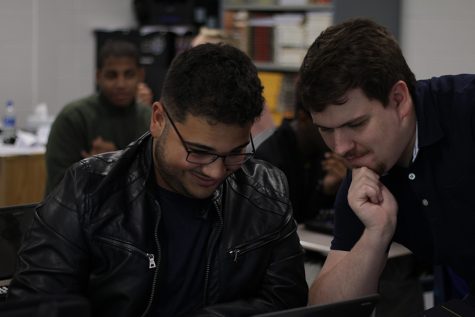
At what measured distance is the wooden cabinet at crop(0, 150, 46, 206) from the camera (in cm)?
466

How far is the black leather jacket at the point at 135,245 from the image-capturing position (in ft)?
5.40

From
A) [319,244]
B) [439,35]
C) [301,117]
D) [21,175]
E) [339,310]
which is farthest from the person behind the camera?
[21,175]

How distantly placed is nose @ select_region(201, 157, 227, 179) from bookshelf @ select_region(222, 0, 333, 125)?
4212mm

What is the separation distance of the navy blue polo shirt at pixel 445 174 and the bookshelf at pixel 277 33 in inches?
154

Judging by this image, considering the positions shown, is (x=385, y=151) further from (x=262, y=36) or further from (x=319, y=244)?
(x=262, y=36)

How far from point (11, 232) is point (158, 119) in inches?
20.5

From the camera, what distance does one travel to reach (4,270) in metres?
1.93

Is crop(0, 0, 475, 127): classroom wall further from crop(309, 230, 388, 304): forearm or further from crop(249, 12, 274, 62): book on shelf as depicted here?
crop(309, 230, 388, 304): forearm

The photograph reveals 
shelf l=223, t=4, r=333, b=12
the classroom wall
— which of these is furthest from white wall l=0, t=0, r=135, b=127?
shelf l=223, t=4, r=333, b=12

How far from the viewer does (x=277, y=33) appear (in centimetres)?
610

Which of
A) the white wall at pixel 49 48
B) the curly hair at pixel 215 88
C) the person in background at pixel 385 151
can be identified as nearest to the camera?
the curly hair at pixel 215 88

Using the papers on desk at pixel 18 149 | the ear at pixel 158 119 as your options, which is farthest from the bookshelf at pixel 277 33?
the ear at pixel 158 119

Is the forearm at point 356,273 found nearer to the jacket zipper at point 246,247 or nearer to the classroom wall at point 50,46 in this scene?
the jacket zipper at point 246,247

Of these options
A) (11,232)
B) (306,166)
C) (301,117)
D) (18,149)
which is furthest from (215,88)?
(18,149)
